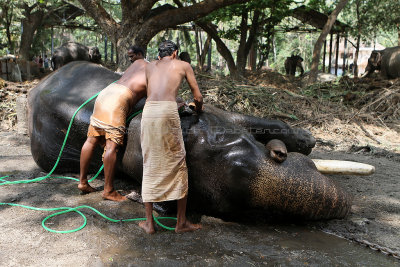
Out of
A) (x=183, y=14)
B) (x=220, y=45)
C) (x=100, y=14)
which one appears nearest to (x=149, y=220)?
(x=183, y=14)

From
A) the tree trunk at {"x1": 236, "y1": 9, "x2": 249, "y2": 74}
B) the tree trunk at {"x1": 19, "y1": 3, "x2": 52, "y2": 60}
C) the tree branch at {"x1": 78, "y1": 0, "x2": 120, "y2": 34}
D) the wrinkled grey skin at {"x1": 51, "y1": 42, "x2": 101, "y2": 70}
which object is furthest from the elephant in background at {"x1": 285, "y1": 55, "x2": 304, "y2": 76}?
the tree branch at {"x1": 78, "y1": 0, "x2": 120, "y2": 34}

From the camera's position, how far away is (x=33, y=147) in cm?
442

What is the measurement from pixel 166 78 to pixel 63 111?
1.54 m

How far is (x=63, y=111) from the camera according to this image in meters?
4.03

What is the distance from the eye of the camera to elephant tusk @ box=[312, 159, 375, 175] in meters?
3.25

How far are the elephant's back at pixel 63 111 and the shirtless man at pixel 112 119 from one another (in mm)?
360

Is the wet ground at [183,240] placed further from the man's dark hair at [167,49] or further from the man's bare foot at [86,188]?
the man's dark hair at [167,49]

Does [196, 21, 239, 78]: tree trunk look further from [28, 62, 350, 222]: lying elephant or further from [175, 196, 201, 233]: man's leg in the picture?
[175, 196, 201, 233]: man's leg

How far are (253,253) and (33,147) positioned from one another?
9.92 feet

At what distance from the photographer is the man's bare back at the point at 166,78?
9.98ft

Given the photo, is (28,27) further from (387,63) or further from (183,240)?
(183,240)

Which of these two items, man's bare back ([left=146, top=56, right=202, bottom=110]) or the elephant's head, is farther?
the elephant's head

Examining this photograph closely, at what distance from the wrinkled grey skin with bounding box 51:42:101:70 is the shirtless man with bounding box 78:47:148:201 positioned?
8312 millimetres

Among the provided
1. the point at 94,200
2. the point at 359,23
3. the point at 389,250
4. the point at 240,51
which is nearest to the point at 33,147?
the point at 94,200
